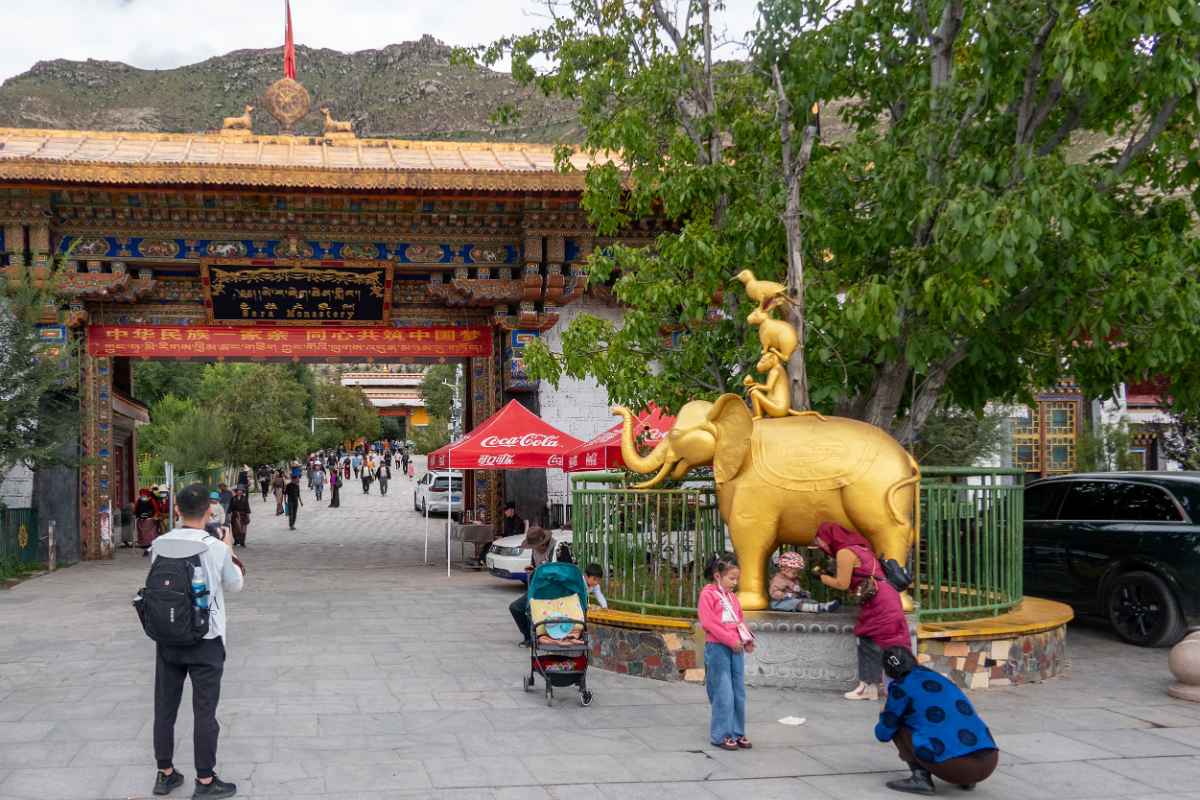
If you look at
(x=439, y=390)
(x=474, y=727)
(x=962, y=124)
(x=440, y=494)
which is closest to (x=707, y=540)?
(x=474, y=727)

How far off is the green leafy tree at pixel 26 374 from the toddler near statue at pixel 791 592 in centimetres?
1167

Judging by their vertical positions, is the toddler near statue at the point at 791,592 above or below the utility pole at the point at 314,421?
below

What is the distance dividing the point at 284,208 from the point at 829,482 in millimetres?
→ 12620

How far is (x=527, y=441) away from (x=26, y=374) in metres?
7.06

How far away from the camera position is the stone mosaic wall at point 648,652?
8812 mm

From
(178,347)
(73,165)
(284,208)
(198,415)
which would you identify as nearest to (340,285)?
(284,208)

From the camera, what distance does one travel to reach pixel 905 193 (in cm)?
907

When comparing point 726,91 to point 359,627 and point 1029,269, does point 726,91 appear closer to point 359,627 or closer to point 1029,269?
point 1029,269

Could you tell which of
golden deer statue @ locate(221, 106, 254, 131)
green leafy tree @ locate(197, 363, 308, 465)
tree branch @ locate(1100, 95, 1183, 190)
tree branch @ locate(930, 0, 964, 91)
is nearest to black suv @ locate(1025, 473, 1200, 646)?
tree branch @ locate(1100, 95, 1183, 190)

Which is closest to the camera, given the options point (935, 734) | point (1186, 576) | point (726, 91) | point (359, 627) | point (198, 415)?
point (935, 734)

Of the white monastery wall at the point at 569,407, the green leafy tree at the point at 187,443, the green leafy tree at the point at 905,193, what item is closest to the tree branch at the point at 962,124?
the green leafy tree at the point at 905,193

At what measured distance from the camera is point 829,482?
823 cm

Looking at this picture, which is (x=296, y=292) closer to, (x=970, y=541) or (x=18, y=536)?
(x=18, y=536)

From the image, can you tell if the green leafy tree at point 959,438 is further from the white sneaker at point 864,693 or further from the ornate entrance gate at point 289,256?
the white sneaker at point 864,693
